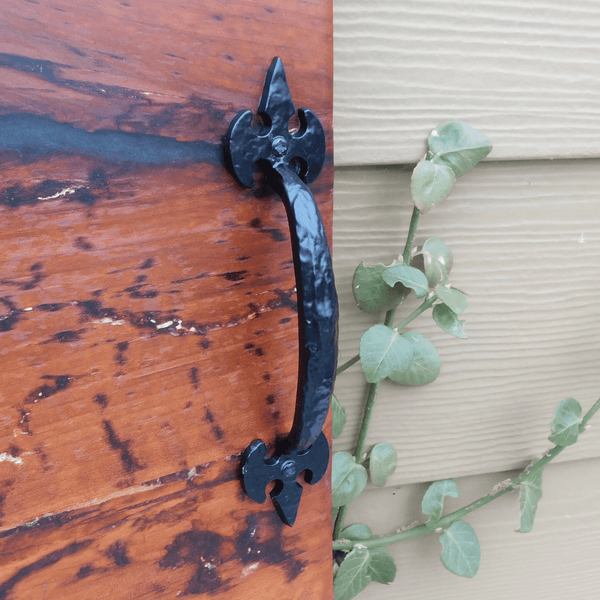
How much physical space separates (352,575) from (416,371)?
0.24 metres

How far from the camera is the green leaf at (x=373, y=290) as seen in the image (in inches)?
18.6

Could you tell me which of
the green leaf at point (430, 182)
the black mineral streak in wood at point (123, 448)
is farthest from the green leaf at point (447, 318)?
the black mineral streak in wood at point (123, 448)

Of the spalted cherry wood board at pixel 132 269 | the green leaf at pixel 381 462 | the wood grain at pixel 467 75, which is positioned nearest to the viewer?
the spalted cherry wood board at pixel 132 269

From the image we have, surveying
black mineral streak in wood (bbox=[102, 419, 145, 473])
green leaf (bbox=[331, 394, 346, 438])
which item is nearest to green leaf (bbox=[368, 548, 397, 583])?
green leaf (bbox=[331, 394, 346, 438])

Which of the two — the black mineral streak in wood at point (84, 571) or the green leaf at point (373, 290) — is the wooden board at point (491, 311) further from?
the black mineral streak in wood at point (84, 571)

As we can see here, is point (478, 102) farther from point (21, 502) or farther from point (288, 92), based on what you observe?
point (21, 502)

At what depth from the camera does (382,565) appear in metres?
0.56

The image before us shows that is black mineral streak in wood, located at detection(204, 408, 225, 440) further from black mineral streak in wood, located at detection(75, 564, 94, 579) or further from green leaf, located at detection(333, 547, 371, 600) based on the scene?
green leaf, located at detection(333, 547, 371, 600)

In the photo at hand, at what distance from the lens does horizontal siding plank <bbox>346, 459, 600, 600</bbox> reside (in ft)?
1.99

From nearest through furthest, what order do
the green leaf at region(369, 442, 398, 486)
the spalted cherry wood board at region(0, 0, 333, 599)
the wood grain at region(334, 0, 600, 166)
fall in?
the spalted cherry wood board at region(0, 0, 333, 599), the wood grain at region(334, 0, 600, 166), the green leaf at region(369, 442, 398, 486)

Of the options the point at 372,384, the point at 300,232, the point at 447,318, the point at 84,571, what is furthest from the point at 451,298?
the point at 84,571

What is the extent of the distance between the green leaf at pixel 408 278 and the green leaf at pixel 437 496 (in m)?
0.26

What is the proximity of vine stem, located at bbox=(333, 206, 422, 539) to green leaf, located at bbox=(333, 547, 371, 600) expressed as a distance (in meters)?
0.03

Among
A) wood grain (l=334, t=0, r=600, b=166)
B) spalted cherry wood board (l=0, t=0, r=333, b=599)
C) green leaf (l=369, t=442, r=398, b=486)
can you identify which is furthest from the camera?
green leaf (l=369, t=442, r=398, b=486)
